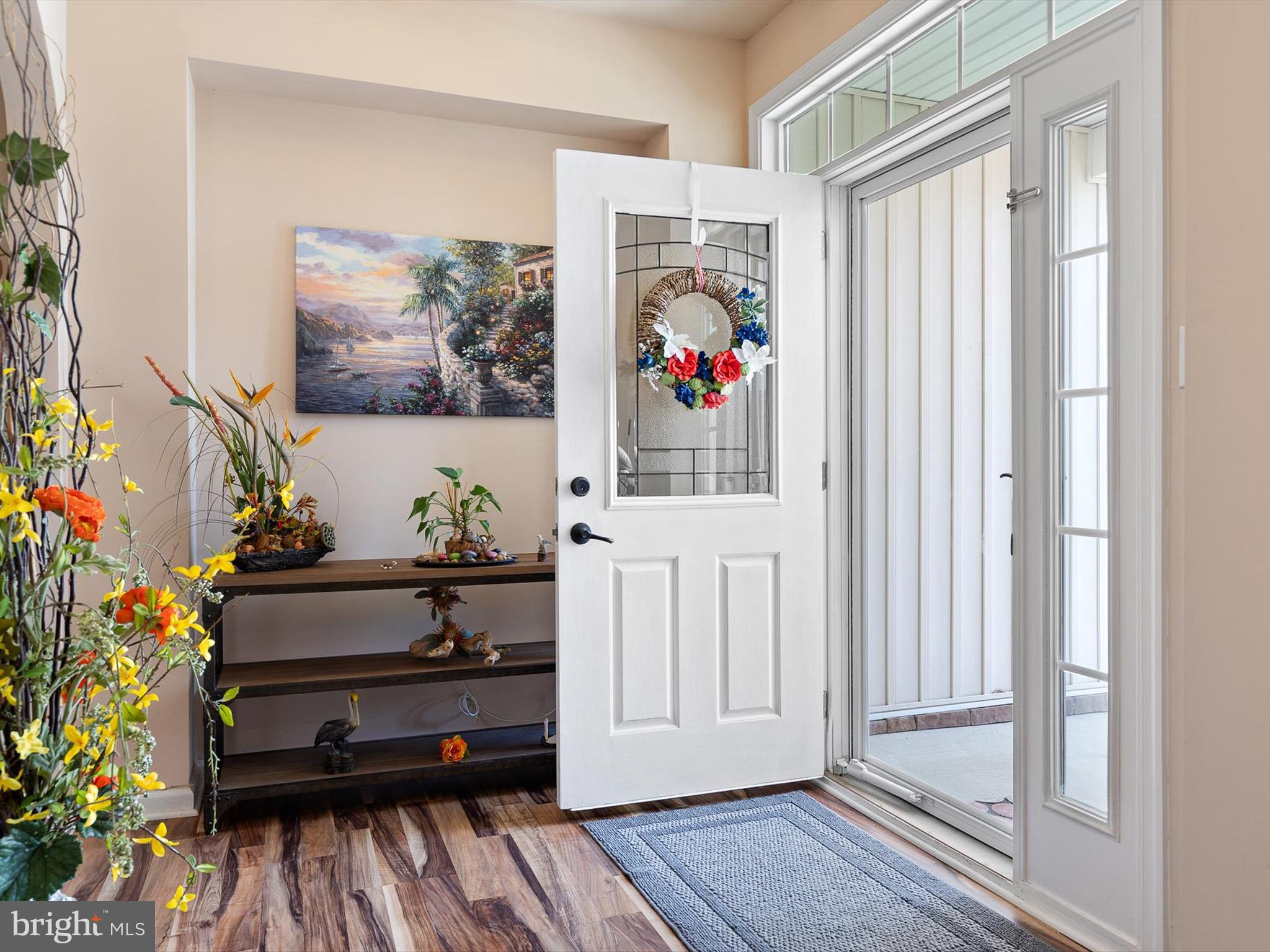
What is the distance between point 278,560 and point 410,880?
1.07 m

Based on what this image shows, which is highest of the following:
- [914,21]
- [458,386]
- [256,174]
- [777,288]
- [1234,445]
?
[914,21]

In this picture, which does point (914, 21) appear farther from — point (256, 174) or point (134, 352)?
point (134, 352)

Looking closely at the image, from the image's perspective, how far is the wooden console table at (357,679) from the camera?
2.76 m

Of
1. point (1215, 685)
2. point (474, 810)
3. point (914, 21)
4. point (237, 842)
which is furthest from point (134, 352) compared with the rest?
point (1215, 685)

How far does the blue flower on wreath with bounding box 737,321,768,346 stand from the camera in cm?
286

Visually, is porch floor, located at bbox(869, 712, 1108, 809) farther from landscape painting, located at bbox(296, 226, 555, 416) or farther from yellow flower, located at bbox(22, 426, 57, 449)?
yellow flower, located at bbox(22, 426, 57, 449)

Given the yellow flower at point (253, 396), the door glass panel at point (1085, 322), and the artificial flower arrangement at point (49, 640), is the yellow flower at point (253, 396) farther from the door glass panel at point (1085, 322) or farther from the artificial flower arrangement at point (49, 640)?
the door glass panel at point (1085, 322)

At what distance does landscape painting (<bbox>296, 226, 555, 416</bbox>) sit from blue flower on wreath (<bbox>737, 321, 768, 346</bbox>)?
0.73 meters

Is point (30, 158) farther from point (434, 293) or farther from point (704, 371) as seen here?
point (434, 293)

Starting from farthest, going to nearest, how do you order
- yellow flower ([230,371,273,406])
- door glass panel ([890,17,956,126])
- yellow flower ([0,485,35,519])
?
yellow flower ([230,371,273,406]) → door glass panel ([890,17,956,126]) → yellow flower ([0,485,35,519])

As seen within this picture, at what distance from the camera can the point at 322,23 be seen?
9.86 feet

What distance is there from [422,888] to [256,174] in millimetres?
2431

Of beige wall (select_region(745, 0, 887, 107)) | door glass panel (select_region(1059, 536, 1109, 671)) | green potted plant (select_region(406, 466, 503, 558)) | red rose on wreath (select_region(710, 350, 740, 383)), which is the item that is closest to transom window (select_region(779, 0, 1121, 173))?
beige wall (select_region(745, 0, 887, 107))

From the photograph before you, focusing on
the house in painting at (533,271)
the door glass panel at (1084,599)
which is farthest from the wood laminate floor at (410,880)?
the house in painting at (533,271)
